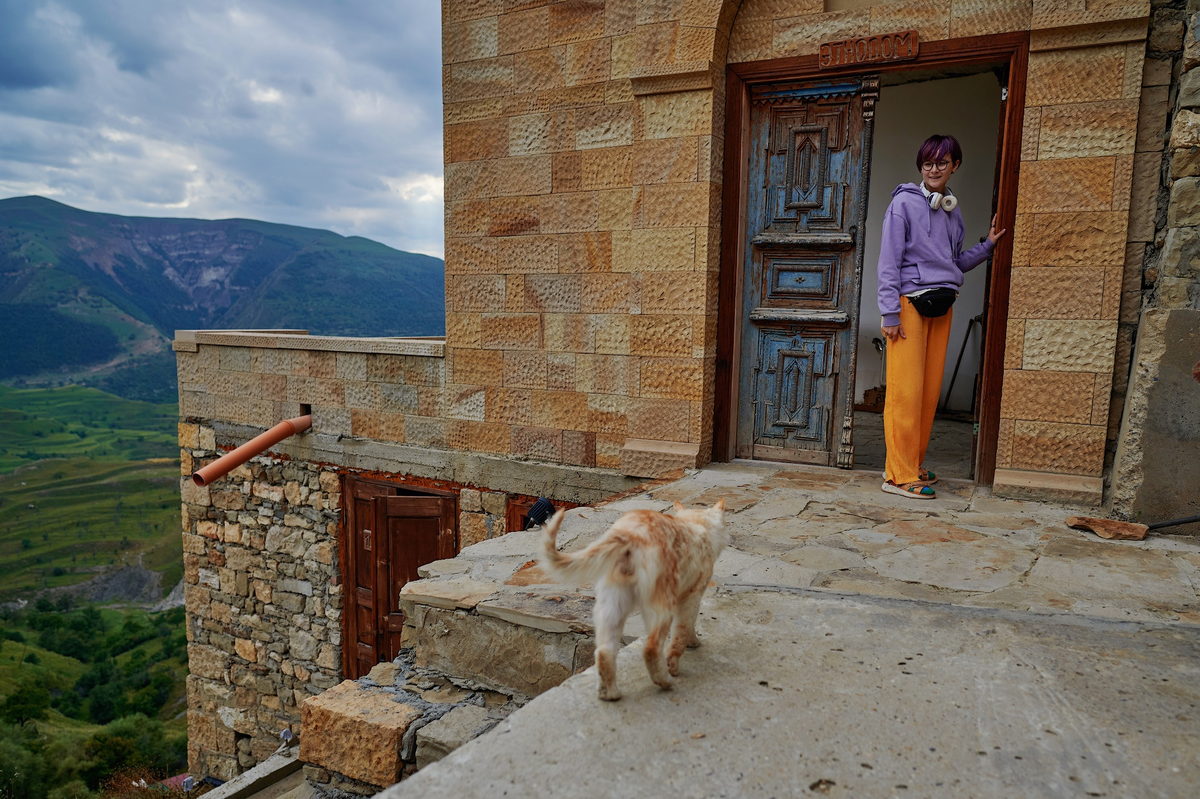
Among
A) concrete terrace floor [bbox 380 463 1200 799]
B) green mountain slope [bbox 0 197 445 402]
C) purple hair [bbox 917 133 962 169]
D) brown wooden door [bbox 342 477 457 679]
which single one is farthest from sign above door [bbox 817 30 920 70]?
green mountain slope [bbox 0 197 445 402]

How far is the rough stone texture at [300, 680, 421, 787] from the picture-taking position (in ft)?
7.63

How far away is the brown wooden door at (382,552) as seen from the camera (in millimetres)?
5680

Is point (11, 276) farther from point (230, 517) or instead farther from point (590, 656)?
point (590, 656)

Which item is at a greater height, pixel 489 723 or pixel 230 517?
pixel 489 723

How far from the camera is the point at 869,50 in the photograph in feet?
13.9

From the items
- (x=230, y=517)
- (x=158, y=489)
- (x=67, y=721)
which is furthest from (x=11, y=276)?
(x=230, y=517)

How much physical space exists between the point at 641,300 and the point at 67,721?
2208 cm

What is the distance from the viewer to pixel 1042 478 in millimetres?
3939

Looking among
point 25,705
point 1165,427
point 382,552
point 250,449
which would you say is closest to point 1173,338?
point 1165,427

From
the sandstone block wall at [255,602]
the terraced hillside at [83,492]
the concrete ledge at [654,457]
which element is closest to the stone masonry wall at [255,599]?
the sandstone block wall at [255,602]

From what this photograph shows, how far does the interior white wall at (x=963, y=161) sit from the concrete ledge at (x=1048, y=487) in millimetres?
3549

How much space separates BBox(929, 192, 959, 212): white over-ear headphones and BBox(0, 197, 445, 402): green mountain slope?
187ft

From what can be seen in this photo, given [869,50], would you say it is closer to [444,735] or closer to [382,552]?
[444,735]

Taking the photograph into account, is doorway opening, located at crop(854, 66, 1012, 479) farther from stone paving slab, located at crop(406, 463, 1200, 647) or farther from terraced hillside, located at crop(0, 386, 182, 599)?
terraced hillside, located at crop(0, 386, 182, 599)
